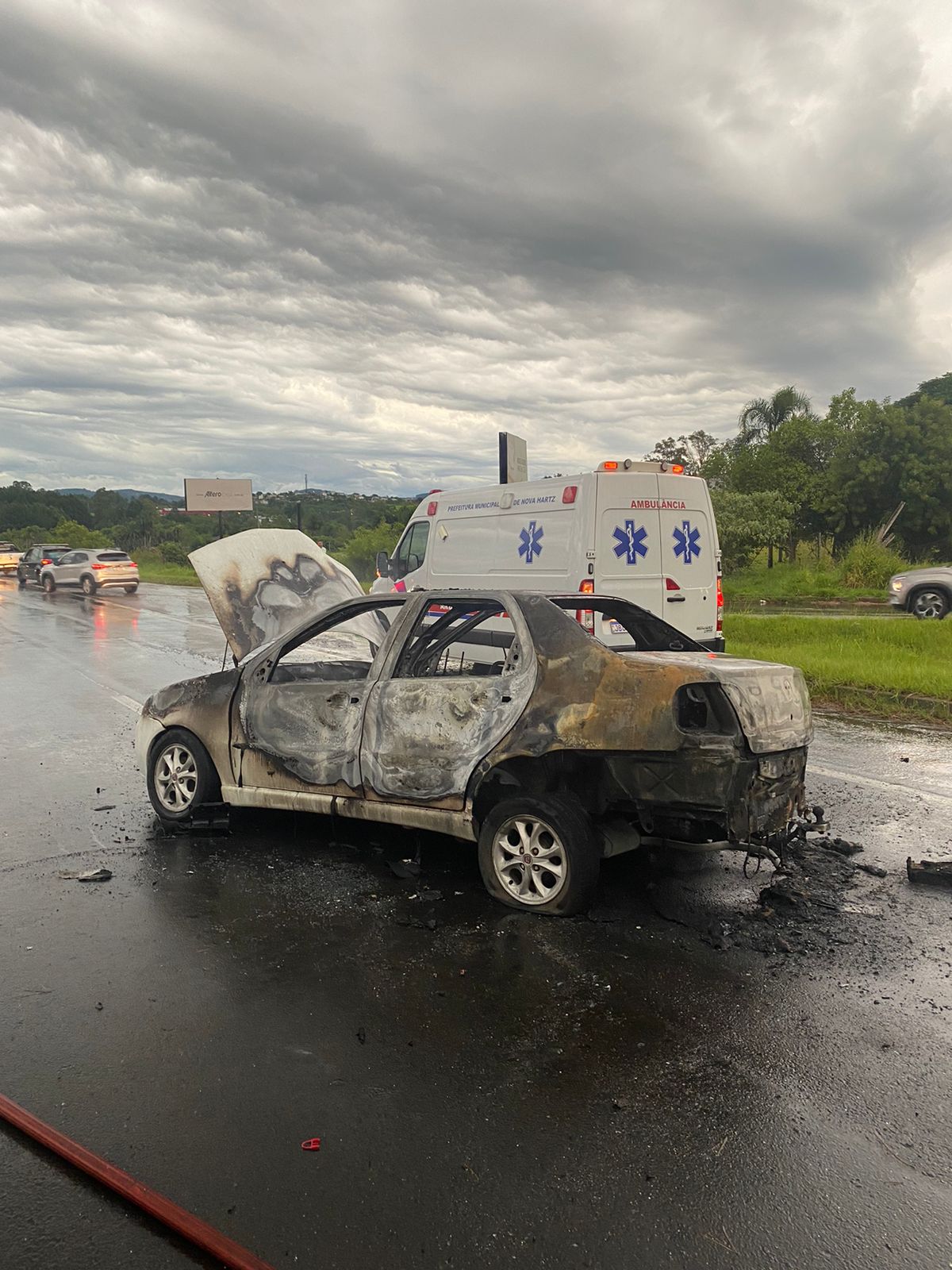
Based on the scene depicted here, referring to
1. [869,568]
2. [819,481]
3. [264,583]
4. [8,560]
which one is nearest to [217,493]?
[8,560]

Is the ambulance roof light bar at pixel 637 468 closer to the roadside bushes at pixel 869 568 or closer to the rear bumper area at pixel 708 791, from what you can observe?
the rear bumper area at pixel 708 791

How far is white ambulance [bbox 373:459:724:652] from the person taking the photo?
10.2 m

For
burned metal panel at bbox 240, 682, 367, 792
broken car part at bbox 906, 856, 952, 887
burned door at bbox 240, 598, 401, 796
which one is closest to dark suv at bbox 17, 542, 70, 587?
burned door at bbox 240, 598, 401, 796

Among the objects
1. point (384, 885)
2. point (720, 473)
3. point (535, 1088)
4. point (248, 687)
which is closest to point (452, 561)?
point (248, 687)

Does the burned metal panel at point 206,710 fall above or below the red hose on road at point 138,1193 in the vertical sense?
above

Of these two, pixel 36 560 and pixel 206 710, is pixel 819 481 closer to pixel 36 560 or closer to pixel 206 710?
pixel 36 560

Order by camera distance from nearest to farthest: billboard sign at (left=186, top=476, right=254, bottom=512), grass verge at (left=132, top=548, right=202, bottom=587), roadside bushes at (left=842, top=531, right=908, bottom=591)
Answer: roadside bushes at (left=842, top=531, right=908, bottom=591) → grass verge at (left=132, top=548, right=202, bottom=587) → billboard sign at (left=186, top=476, right=254, bottom=512)

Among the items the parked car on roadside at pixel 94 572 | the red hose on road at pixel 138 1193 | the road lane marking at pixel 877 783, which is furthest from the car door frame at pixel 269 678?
the parked car on roadside at pixel 94 572

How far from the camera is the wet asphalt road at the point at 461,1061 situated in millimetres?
2580

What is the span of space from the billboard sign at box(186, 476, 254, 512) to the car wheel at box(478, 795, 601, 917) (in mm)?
60477

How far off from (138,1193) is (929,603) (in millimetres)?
19648

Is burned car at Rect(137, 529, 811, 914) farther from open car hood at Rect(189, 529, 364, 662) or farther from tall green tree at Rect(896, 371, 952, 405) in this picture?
tall green tree at Rect(896, 371, 952, 405)

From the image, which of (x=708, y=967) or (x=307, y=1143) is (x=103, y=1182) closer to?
(x=307, y=1143)

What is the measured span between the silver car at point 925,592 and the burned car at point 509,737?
1532cm
